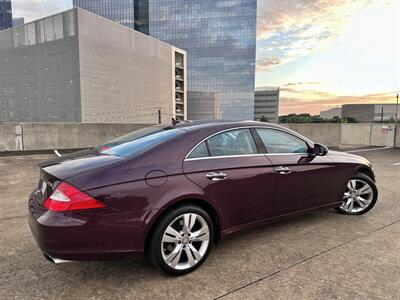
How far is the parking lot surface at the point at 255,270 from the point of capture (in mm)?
2424

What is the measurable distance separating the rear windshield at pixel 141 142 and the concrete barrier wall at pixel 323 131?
1277 centimetres

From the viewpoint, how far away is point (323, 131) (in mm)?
15047

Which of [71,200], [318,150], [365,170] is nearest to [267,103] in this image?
[365,170]

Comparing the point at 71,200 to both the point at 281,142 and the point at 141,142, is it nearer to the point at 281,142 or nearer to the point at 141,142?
the point at 141,142

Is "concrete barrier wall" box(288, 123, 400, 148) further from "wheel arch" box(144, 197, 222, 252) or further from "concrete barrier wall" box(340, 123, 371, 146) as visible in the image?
"wheel arch" box(144, 197, 222, 252)

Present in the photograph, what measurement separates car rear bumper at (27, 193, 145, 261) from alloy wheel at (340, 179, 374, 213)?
10.7 feet

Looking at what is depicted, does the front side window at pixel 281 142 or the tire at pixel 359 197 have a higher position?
the front side window at pixel 281 142

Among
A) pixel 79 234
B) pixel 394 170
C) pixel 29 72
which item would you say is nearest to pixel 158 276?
pixel 79 234

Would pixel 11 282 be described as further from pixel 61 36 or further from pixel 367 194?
pixel 61 36

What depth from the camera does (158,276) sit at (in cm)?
267

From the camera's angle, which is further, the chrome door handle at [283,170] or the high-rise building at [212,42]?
the high-rise building at [212,42]

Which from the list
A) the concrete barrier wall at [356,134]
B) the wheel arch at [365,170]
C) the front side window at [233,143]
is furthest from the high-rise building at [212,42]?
the front side window at [233,143]

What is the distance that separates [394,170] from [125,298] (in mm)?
8814

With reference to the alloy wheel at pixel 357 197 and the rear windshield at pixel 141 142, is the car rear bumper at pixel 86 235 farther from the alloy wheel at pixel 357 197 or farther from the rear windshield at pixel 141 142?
the alloy wheel at pixel 357 197
